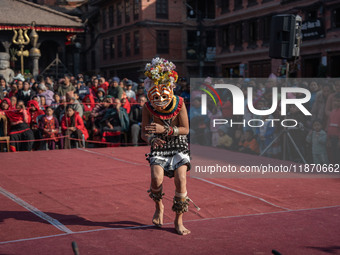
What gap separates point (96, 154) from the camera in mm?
14742

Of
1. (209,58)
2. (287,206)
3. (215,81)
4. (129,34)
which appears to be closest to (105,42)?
(129,34)

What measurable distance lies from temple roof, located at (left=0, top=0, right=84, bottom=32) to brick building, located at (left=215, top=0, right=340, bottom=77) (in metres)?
11.0

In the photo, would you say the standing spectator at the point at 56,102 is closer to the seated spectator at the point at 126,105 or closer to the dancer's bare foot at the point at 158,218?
the seated spectator at the point at 126,105

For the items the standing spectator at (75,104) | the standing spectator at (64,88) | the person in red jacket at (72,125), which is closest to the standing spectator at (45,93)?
the standing spectator at (64,88)

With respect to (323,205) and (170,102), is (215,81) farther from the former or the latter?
(170,102)

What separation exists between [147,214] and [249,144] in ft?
24.3

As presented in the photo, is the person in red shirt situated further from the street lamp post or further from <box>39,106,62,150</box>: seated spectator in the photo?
the street lamp post

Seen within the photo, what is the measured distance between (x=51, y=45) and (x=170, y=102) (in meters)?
34.2

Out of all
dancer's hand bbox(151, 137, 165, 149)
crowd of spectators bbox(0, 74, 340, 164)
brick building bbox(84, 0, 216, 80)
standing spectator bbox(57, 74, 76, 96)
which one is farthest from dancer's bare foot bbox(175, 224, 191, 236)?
brick building bbox(84, 0, 216, 80)

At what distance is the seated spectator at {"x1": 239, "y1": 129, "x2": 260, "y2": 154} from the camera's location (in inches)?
578

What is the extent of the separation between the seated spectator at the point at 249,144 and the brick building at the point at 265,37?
11294 mm

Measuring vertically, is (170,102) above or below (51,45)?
below

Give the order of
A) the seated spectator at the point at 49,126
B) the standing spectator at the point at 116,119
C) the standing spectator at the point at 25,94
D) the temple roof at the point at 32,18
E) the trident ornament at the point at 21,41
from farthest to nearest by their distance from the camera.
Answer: the temple roof at the point at 32,18 < the trident ornament at the point at 21,41 < the standing spectator at the point at 25,94 < the standing spectator at the point at 116,119 < the seated spectator at the point at 49,126

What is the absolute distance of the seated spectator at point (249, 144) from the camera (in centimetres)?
1468
